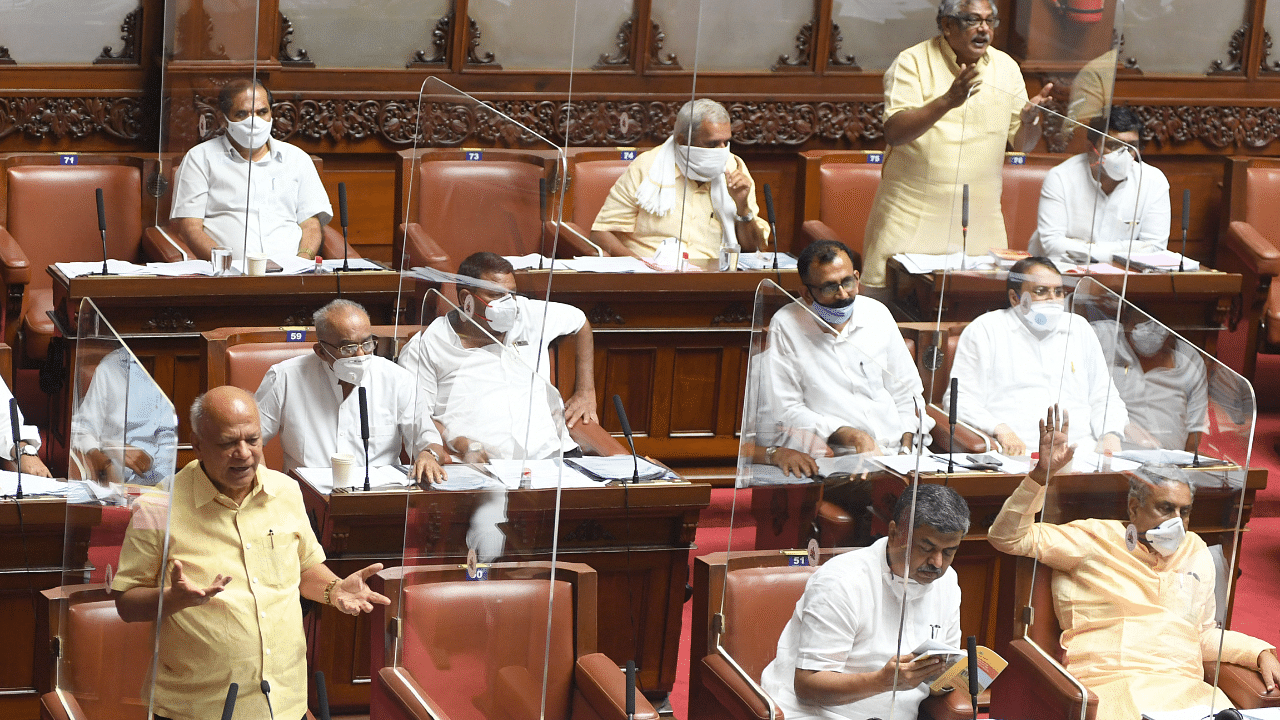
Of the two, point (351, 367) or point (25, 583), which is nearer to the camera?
point (25, 583)

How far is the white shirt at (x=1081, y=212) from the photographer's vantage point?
5199 mm

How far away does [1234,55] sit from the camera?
7461 mm

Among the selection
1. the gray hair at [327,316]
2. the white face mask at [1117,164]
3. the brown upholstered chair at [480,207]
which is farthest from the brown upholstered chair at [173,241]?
the white face mask at [1117,164]

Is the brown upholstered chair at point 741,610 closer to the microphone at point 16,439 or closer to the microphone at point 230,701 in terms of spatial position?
the microphone at point 230,701

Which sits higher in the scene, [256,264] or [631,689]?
[256,264]

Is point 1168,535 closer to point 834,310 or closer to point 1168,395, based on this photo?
point 1168,395

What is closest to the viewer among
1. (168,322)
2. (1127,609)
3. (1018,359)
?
(1127,609)

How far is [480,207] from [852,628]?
1.71 m

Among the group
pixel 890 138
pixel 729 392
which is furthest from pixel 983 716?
pixel 890 138

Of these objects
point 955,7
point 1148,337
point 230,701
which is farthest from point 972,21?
point 230,701

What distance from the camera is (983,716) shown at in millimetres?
4352

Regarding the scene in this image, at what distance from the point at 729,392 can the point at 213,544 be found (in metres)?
2.57

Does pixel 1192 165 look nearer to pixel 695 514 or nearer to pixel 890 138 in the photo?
pixel 890 138

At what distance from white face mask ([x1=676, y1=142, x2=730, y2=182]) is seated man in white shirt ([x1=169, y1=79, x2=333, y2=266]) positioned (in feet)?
4.30
